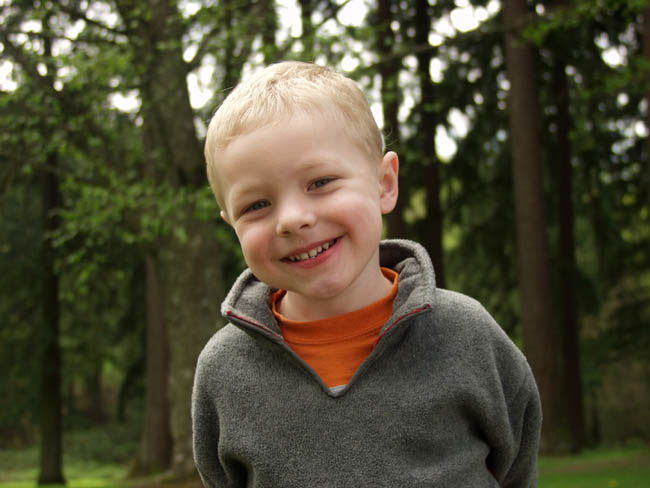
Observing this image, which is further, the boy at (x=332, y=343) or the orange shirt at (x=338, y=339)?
the orange shirt at (x=338, y=339)

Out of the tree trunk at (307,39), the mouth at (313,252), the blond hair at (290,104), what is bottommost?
the mouth at (313,252)

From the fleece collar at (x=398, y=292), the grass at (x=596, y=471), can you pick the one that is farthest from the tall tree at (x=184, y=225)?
the fleece collar at (x=398, y=292)

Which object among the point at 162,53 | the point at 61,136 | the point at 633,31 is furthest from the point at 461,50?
the point at 61,136

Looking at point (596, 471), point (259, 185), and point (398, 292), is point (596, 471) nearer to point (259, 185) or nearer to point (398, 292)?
point (398, 292)

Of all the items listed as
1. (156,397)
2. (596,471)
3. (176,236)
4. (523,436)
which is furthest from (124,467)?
(523,436)

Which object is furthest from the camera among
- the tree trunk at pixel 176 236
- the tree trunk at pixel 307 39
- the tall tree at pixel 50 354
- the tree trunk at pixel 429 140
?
the tall tree at pixel 50 354

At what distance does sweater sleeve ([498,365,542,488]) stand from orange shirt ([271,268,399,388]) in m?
0.39

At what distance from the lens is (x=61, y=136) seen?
8.50m

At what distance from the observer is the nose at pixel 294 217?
1671 mm

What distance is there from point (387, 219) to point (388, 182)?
1040 centimetres

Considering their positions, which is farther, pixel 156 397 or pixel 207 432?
pixel 156 397

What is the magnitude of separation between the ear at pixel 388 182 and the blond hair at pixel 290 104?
3 centimetres

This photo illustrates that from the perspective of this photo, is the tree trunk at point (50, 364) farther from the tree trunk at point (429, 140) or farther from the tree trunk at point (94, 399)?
the tree trunk at point (94, 399)

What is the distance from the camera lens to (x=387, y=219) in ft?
40.3
